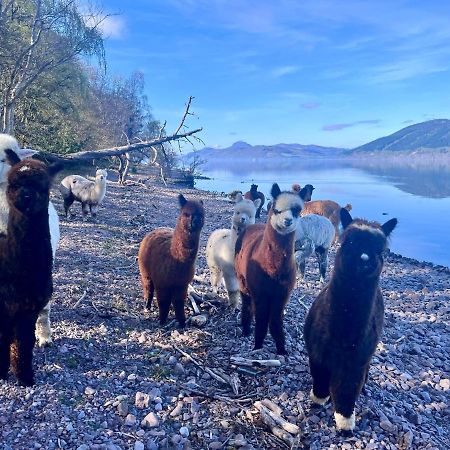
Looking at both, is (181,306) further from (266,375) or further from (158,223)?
(158,223)

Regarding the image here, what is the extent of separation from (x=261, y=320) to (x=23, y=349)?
2643 mm

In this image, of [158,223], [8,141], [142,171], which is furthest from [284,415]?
[142,171]

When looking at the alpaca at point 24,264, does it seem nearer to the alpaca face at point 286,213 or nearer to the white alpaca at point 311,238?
the alpaca face at point 286,213

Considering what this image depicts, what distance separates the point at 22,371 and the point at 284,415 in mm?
2530

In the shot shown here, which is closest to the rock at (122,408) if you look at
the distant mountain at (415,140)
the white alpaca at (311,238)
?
the white alpaca at (311,238)

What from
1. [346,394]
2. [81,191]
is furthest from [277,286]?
[81,191]

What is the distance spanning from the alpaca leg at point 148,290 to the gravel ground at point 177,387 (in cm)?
16

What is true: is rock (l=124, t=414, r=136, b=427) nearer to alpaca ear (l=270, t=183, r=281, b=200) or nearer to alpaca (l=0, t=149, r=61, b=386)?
alpaca (l=0, t=149, r=61, b=386)

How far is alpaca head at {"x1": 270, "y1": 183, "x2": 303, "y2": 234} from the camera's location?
16.2 ft

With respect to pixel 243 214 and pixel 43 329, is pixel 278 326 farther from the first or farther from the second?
pixel 43 329

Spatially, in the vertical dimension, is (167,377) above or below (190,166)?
below

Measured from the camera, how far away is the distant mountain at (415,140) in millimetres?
159175

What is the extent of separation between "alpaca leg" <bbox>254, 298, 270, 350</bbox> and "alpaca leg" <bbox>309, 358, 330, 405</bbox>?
43.1 inches

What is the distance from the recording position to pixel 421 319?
346 inches
